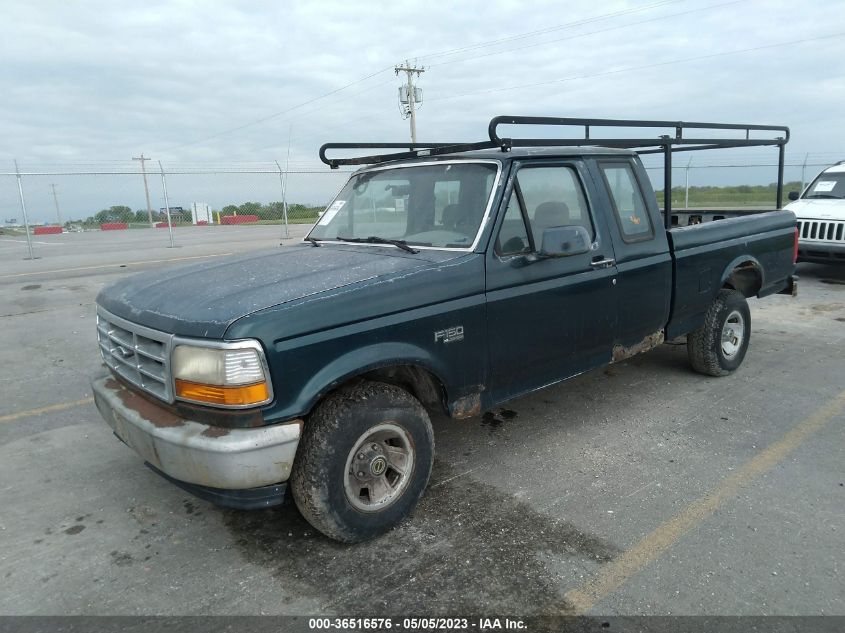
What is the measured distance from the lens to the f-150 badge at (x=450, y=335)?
3237 millimetres

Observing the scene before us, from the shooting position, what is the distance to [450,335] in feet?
10.8

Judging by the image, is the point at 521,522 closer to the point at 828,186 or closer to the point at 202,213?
the point at 828,186

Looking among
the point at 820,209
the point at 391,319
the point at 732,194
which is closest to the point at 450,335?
the point at 391,319

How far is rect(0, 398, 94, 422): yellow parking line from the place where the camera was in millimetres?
4930

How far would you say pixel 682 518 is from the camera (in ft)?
10.7

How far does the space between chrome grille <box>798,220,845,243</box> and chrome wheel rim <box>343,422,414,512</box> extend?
9.58 meters

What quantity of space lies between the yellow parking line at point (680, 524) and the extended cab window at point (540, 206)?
1.72 m

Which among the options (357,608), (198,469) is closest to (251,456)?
(198,469)

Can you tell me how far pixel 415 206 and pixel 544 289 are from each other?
1009 mm

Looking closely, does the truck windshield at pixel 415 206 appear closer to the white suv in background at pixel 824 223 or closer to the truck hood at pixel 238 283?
the truck hood at pixel 238 283

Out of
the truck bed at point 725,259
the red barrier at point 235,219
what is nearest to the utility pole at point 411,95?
the red barrier at point 235,219

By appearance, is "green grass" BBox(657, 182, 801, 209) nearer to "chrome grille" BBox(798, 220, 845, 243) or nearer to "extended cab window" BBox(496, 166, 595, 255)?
"chrome grille" BBox(798, 220, 845, 243)

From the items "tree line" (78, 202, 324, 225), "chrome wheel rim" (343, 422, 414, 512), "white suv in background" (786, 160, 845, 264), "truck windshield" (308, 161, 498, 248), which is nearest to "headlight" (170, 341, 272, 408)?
"chrome wheel rim" (343, 422, 414, 512)

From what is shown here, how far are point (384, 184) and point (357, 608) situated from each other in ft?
9.18
